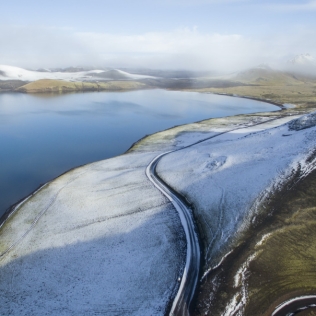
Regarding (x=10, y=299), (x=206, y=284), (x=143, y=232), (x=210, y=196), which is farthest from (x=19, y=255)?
(x=210, y=196)

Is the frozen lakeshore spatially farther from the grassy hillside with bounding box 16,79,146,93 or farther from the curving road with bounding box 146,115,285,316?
the grassy hillside with bounding box 16,79,146,93

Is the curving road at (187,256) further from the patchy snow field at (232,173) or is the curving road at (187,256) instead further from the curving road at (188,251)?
the patchy snow field at (232,173)

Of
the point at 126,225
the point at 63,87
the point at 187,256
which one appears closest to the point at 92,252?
the point at 126,225

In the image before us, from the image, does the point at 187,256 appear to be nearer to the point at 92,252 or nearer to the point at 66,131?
the point at 92,252

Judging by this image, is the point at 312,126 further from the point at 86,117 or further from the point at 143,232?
the point at 86,117

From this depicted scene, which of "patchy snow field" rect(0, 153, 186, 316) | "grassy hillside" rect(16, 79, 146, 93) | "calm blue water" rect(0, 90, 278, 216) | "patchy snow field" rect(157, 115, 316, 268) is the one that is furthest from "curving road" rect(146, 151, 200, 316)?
"grassy hillside" rect(16, 79, 146, 93)

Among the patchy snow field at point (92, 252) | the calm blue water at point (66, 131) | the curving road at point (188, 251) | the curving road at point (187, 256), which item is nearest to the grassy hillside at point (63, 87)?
the calm blue water at point (66, 131)
